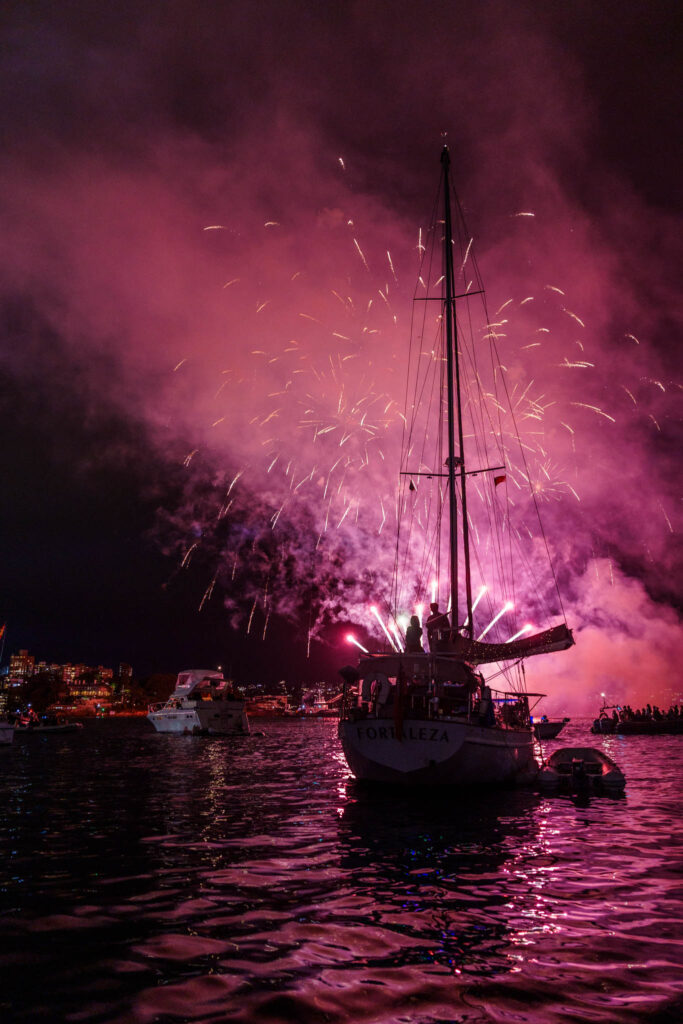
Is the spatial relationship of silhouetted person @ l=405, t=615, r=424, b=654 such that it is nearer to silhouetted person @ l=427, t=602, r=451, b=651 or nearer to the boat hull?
silhouetted person @ l=427, t=602, r=451, b=651

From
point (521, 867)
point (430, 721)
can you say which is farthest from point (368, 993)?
point (430, 721)

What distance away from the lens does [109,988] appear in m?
6.06

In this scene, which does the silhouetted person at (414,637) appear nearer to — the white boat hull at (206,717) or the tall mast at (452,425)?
the tall mast at (452,425)

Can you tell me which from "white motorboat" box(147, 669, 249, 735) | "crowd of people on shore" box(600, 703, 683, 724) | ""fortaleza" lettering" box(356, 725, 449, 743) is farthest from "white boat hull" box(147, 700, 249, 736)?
""fortaleza" lettering" box(356, 725, 449, 743)

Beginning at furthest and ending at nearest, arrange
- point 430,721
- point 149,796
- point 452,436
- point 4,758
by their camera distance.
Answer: point 4,758 < point 452,436 < point 149,796 < point 430,721

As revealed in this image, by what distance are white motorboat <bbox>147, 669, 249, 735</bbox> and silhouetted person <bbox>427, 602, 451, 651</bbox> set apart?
191 ft

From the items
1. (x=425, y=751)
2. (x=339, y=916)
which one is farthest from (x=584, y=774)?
(x=339, y=916)

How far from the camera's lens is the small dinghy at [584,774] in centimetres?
2445

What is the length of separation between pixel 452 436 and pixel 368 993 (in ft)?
98.1

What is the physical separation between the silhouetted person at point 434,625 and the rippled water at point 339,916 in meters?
8.43

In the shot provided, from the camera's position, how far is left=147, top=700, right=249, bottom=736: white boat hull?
257ft

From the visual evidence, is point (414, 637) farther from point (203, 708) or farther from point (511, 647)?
point (203, 708)

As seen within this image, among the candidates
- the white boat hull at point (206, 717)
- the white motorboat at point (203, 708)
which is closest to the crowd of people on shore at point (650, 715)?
the white boat hull at point (206, 717)

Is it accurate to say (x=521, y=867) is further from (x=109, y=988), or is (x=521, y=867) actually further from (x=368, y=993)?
(x=109, y=988)
